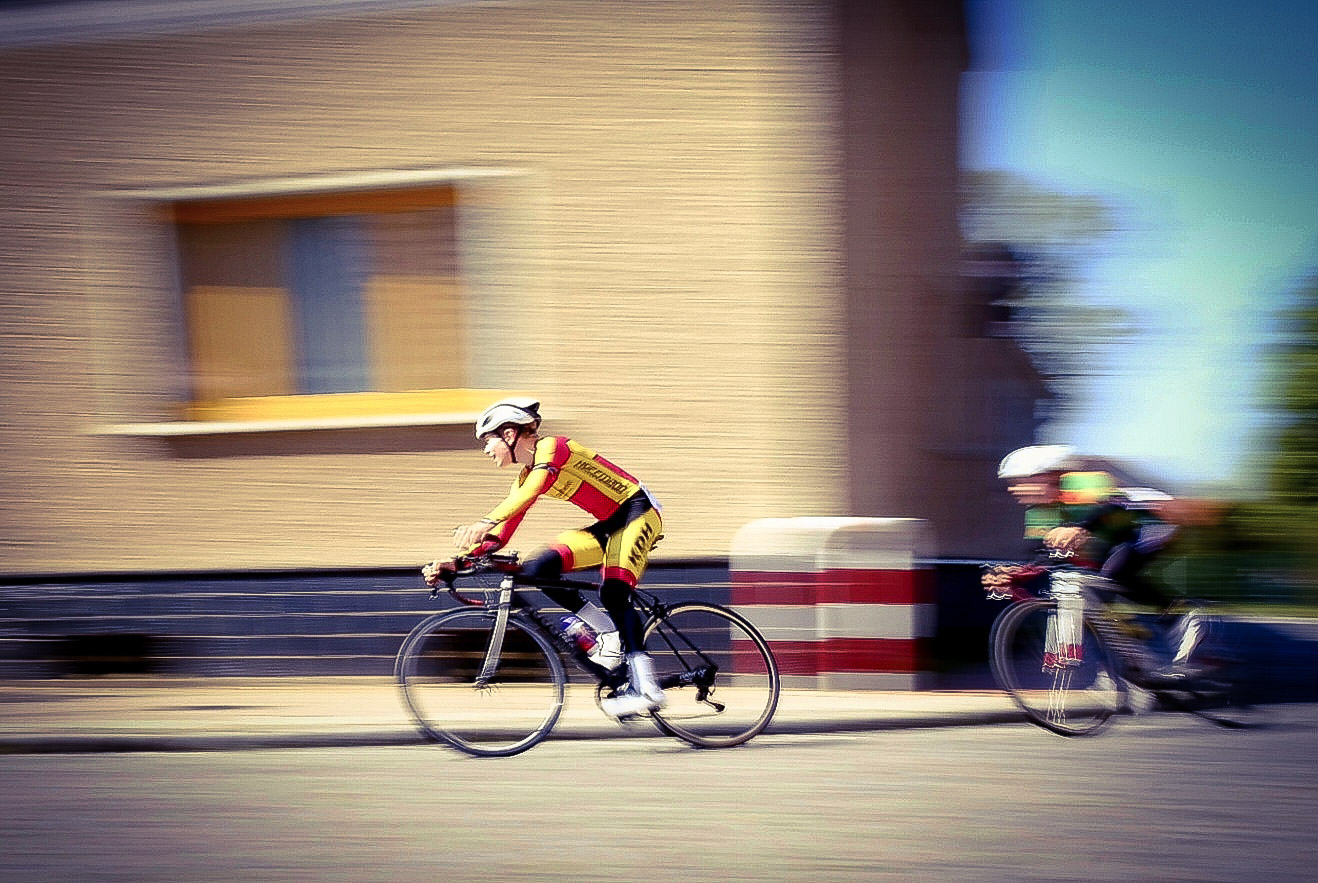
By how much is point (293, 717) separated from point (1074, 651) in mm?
4358

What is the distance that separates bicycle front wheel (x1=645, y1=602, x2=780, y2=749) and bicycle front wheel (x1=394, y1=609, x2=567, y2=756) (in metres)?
0.54

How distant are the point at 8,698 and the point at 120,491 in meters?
1.62

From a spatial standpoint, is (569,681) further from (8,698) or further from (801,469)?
(8,698)

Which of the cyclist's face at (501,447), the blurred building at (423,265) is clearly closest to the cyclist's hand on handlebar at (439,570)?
the cyclist's face at (501,447)

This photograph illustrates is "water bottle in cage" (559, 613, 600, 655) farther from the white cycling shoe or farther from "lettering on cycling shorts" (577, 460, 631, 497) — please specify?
"lettering on cycling shorts" (577, 460, 631, 497)

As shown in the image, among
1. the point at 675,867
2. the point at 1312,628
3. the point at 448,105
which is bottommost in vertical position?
the point at 1312,628

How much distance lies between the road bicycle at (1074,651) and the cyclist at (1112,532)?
79 millimetres

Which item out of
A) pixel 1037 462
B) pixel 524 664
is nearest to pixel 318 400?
pixel 524 664

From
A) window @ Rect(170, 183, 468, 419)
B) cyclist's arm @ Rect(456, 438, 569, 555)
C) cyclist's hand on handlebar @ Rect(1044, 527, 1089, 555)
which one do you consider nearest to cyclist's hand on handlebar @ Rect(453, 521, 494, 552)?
cyclist's arm @ Rect(456, 438, 569, 555)

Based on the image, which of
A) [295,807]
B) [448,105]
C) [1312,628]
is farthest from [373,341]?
[1312,628]

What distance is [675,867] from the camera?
419 centimetres

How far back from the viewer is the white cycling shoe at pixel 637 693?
613 centimetres

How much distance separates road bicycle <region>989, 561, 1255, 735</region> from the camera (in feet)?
21.5

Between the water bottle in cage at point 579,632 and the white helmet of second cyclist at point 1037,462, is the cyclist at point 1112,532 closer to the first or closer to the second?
the white helmet of second cyclist at point 1037,462
